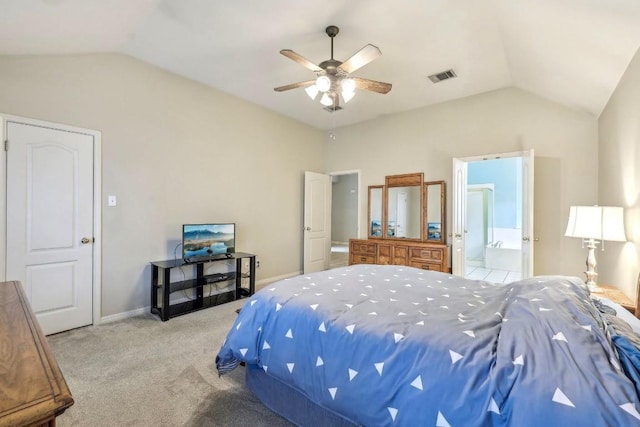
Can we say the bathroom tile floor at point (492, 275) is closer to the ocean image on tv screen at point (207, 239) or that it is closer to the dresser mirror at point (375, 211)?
the dresser mirror at point (375, 211)

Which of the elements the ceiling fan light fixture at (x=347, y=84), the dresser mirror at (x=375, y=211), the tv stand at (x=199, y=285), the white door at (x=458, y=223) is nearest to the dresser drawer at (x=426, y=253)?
the white door at (x=458, y=223)

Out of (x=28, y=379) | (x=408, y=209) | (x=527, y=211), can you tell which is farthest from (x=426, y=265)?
(x=28, y=379)

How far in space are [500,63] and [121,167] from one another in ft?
14.8

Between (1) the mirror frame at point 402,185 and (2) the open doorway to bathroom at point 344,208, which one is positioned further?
(2) the open doorway to bathroom at point 344,208

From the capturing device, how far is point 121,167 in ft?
11.1

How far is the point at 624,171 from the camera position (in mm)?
2498

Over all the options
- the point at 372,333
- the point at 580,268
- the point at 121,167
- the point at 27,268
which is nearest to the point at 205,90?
the point at 121,167

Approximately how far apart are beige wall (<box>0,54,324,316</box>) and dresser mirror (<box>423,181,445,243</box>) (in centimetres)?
254

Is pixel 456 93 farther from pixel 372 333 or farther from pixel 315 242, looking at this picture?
pixel 372 333

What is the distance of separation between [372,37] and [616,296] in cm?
308

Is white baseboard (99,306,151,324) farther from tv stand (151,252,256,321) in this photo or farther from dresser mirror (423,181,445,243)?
dresser mirror (423,181,445,243)

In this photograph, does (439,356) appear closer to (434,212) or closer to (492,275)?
(434,212)

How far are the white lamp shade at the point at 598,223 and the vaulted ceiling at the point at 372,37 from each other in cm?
112

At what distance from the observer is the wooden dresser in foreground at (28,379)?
0.62 m
